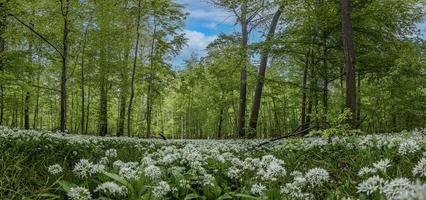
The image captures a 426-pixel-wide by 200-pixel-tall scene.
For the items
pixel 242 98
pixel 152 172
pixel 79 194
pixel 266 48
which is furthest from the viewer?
pixel 242 98

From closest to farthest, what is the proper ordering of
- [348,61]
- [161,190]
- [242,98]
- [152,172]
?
[161,190], [152,172], [348,61], [242,98]

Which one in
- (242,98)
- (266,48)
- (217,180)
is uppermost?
(266,48)

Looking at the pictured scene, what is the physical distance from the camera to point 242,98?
24.7 metres

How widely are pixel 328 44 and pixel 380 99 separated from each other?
3576 millimetres

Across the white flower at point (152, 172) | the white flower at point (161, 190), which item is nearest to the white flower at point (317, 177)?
the white flower at point (161, 190)

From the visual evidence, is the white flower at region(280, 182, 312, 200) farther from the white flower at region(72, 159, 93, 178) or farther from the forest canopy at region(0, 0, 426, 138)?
the forest canopy at region(0, 0, 426, 138)

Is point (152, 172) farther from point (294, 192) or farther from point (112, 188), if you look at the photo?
point (294, 192)

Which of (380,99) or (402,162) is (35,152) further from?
(380,99)

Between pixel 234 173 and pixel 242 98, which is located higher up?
pixel 242 98

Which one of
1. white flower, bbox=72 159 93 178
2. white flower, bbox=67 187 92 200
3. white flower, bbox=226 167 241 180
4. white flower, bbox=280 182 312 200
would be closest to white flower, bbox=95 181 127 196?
white flower, bbox=67 187 92 200

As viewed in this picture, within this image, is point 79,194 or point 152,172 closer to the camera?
point 79,194

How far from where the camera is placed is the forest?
3850 mm

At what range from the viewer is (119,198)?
3.61 metres

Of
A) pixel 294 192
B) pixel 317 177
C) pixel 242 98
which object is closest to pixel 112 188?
pixel 294 192
